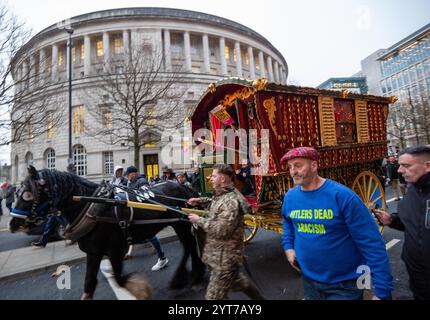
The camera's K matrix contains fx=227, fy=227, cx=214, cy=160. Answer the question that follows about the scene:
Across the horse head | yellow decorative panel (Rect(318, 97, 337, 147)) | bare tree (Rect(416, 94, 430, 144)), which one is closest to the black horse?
the horse head

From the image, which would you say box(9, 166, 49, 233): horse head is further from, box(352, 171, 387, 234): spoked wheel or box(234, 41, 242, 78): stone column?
box(234, 41, 242, 78): stone column

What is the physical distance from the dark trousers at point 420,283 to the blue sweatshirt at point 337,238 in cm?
38

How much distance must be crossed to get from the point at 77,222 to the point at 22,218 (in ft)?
2.23

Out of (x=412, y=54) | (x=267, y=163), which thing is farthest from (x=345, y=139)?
(x=412, y=54)

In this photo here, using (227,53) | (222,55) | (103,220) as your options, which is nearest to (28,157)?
(222,55)

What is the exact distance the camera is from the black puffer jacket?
5.70 feet

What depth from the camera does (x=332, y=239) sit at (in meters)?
1.82

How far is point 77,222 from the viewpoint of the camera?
3.13 meters

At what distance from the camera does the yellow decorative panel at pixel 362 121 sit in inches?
217

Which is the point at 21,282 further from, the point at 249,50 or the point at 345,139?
the point at 249,50

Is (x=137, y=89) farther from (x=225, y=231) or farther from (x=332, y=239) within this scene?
(x=332, y=239)

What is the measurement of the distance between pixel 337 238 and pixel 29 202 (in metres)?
3.67

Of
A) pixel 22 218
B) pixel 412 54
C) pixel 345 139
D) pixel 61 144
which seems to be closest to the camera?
pixel 22 218

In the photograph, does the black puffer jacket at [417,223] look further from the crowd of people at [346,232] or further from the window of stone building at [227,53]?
the window of stone building at [227,53]
